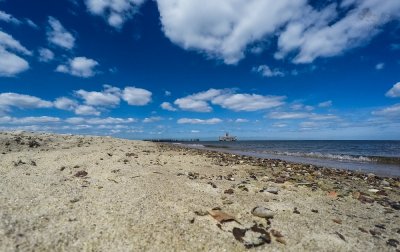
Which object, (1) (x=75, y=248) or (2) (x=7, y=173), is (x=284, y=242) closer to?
(1) (x=75, y=248)

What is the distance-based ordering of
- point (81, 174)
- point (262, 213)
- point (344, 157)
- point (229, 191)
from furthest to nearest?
point (344, 157)
point (81, 174)
point (229, 191)
point (262, 213)

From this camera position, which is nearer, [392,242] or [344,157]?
[392,242]

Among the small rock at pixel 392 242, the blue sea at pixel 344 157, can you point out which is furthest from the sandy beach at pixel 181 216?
the blue sea at pixel 344 157

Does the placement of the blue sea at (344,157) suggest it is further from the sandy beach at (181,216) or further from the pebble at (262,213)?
the pebble at (262,213)

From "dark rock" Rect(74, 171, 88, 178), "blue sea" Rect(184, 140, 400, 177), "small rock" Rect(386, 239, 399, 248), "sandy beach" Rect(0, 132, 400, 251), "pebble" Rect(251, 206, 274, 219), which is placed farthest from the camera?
"blue sea" Rect(184, 140, 400, 177)

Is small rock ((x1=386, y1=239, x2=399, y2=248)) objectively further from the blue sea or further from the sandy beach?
the blue sea

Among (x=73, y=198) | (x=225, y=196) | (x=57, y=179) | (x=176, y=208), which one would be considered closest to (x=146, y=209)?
(x=176, y=208)

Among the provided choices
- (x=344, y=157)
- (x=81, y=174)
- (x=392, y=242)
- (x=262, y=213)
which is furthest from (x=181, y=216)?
(x=344, y=157)

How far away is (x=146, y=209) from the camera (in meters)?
6.39

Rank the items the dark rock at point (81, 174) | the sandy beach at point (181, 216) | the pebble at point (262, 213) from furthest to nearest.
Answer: the dark rock at point (81, 174)
the pebble at point (262, 213)
the sandy beach at point (181, 216)

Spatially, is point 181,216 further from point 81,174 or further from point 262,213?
point 81,174

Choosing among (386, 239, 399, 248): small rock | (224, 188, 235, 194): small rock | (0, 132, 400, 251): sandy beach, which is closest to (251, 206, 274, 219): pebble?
(0, 132, 400, 251): sandy beach

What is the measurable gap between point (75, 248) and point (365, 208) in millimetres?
7533

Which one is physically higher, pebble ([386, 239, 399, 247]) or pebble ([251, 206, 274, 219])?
pebble ([251, 206, 274, 219])
